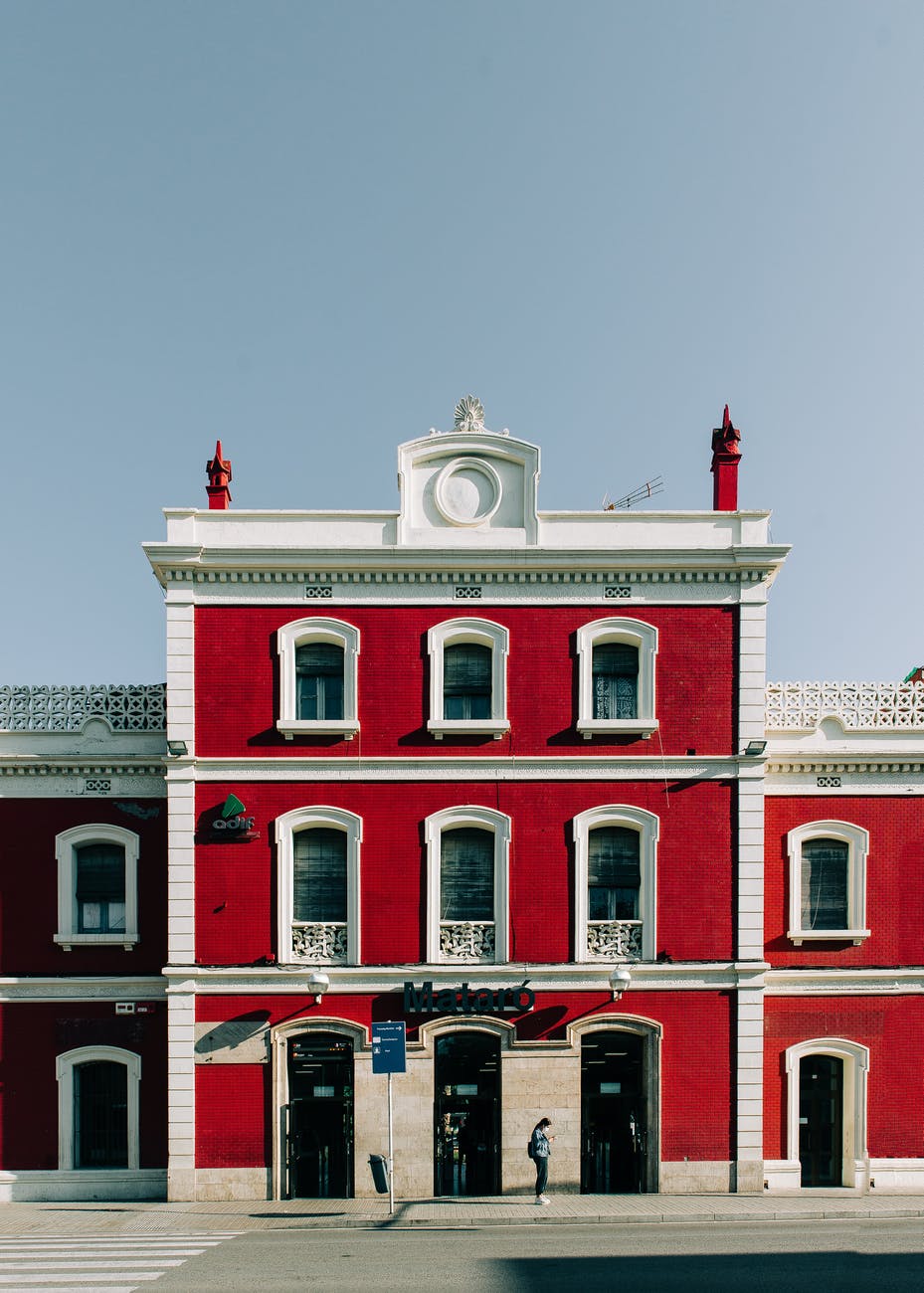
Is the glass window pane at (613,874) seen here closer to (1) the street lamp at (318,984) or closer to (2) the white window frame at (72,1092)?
(1) the street lamp at (318,984)

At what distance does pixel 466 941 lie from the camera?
70.9 ft

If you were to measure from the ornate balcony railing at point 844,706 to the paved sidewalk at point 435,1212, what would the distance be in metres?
9.22

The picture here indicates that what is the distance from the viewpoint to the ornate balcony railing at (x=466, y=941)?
21.6 m

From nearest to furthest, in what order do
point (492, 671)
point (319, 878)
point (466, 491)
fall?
1. point (319, 878)
2. point (492, 671)
3. point (466, 491)

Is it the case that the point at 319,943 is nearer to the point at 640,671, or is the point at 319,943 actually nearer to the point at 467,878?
the point at 467,878

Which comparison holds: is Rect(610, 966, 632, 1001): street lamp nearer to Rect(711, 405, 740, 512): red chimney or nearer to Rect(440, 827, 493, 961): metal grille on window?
Rect(440, 827, 493, 961): metal grille on window

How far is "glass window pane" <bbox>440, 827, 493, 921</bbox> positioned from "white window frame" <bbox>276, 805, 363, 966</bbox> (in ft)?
5.81

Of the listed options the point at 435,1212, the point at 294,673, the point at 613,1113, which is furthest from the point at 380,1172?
the point at 294,673

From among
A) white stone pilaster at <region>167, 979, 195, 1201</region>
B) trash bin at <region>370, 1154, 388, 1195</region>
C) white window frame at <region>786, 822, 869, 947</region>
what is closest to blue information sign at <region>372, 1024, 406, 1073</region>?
trash bin at <region>370, 1154, 388, 1195</region>

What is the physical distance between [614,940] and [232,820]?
792cm

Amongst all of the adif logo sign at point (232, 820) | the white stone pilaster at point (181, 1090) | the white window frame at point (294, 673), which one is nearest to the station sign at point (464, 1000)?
the white stone pilaster at point (181, 1090)

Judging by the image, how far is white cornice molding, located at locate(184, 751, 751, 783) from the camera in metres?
21.8

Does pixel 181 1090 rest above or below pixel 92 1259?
above

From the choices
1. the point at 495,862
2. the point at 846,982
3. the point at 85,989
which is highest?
the point at 495,862
